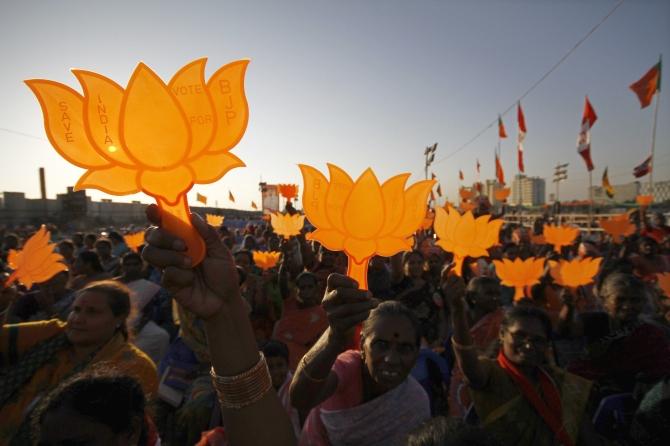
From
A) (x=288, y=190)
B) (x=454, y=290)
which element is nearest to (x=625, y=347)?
(x=454, y=290)

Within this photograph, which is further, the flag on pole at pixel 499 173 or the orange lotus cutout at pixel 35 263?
the flag on pole at pixel 499 173

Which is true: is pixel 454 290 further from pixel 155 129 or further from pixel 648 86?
pixel 648 86

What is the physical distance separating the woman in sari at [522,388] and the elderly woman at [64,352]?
166cm

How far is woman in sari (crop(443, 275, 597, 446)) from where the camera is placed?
1957mm

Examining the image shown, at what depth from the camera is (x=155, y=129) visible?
38.8 inches

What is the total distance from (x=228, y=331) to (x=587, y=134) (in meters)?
15.2

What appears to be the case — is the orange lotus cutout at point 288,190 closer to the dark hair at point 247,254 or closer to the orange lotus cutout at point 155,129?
the dark hair at point 247,254

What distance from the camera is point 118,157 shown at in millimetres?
982

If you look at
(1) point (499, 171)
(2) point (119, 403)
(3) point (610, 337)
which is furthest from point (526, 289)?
(1) point (499, 171)

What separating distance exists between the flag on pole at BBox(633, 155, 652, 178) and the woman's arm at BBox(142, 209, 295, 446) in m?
15.5

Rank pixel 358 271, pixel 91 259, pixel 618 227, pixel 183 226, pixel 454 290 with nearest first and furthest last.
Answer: pixel 183 226 → pixel 358 271 → pixel 454 290 → pixel 91 259 → pixel 618 227

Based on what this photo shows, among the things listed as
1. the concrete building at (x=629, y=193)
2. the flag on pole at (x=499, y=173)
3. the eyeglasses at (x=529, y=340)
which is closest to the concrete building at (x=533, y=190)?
the concrete building at (x=629, y=193)

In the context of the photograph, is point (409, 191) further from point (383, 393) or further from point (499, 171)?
point (499, 171)

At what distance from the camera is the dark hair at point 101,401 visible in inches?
52.2
